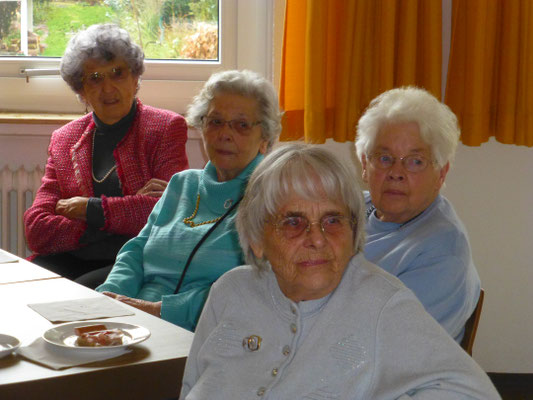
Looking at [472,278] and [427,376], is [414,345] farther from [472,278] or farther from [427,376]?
[472,278]

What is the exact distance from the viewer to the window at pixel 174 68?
351 cm

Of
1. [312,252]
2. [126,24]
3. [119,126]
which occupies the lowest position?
[312,252]

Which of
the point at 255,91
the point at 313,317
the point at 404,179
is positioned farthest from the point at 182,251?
the point at 313,317

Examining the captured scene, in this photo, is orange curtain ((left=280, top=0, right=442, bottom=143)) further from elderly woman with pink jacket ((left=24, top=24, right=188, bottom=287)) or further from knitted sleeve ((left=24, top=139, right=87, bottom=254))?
knitted sleeve ((left=24, top=139, right=87, bottom=254))

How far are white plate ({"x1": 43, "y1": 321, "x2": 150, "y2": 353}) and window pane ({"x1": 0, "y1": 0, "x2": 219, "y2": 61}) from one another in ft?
7.51

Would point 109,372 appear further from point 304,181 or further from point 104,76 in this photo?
point 104,76

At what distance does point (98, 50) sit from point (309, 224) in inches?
74.3

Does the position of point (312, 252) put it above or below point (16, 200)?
above

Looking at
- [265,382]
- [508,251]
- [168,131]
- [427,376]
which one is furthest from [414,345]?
[508,251]

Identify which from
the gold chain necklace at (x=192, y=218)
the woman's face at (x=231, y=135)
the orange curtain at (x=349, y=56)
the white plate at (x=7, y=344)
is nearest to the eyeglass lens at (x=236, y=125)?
the woman's face at (x=231, y=135)

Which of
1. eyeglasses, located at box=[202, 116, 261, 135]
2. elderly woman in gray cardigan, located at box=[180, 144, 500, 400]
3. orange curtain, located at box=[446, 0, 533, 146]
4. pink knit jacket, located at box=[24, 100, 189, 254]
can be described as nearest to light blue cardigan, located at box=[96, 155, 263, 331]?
eyeglasses, located at box=[202, 116, 261, 135]

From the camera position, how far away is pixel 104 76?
302cm

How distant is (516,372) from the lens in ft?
10.7

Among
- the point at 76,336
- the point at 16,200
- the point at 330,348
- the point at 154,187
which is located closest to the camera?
the point at 330,348
